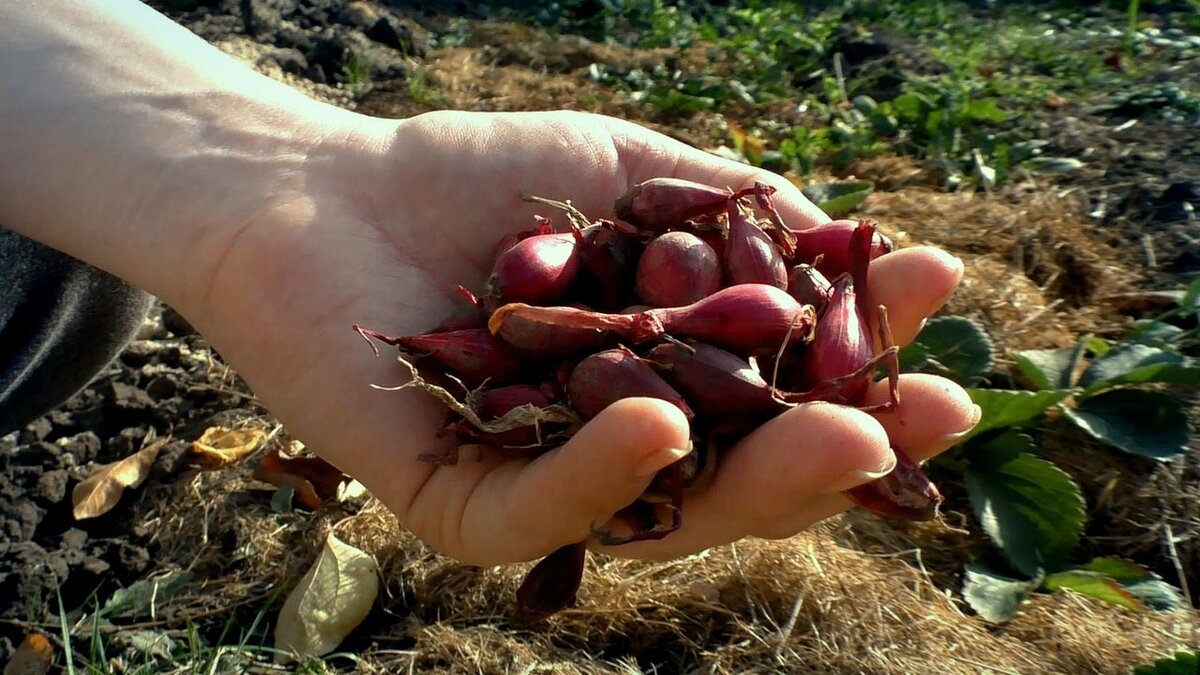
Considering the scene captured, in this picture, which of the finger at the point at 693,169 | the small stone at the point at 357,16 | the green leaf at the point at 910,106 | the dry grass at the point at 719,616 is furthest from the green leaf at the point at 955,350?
the small stone at the point at 357,16

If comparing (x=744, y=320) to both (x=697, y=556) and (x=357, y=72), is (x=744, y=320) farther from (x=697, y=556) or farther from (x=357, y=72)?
(x=357, y=72)

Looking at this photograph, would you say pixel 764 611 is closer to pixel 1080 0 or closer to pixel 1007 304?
pixel 1007 304

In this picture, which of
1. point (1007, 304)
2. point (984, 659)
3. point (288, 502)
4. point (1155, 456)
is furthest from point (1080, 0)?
point (288, 502)

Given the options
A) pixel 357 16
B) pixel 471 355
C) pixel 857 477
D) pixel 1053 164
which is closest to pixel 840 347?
pixel 857 477

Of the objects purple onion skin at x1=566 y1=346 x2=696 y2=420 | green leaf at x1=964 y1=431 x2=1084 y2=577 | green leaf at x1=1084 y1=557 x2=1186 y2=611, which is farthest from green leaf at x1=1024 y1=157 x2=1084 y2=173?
purple onion skin at x1=566 y1=346 x2=696 y2=420

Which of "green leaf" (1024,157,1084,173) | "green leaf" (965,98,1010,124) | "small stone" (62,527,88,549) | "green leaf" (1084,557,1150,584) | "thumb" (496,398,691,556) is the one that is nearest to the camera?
"thumb" (496,398,691,556)

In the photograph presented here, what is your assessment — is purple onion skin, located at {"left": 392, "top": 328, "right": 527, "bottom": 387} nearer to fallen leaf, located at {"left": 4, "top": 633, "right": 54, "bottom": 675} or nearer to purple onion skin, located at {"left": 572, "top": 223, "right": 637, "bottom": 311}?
purple onion skin, located at {"left": 572, "top": 223, "right": 637, "bottom": 311}

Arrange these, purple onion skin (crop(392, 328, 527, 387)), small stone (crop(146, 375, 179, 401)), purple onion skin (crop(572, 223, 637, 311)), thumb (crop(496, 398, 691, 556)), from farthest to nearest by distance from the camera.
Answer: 1. small stone (crop(146, 375, 179, 401))
2. purple onion skin (crop(572, 223, 637, 311))
3. purple onion skin (crop(392, 328, 527, 387))
4. thumb (crop(496, 398, 691, 556))
